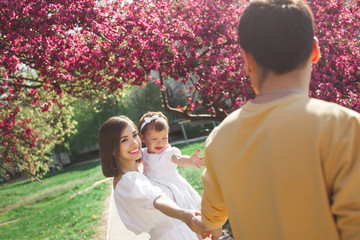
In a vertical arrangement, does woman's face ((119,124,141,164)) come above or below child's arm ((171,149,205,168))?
above

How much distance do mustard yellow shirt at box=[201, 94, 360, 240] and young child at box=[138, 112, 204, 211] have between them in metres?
1.57

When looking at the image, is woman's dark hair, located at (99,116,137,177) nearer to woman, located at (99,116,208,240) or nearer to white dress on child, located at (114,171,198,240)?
woman, located at (99,116,208,240)

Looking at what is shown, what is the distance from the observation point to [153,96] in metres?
32.1

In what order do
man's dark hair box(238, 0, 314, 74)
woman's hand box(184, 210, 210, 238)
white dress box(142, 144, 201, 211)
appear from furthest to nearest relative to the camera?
white dress box(142, 144, 201, 211)
woman's hand box(184, 210, 210, 238)
man's dark hair box(238, 0, 314, 74)

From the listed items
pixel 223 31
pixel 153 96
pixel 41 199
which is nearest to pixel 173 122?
pixel 153 96

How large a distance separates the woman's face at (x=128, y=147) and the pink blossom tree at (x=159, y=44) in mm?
2777

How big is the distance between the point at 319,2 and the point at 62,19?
15.1 ft

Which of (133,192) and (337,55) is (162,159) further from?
(337,55)

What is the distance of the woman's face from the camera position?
2643mm

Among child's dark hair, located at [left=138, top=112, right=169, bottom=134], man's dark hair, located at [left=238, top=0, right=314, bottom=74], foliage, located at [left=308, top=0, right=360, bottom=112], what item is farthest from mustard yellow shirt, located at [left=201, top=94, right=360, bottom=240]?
foliage, located at [left=308, top=0, right=360, bottom=112]

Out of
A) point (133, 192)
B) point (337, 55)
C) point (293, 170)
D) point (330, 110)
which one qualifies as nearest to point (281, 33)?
point (330, 110)

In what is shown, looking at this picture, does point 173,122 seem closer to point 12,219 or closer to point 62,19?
point 12,219

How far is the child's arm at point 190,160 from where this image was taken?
2.94 metres

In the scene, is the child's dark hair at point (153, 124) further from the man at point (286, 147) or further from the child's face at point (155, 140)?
the man at point (286, 147)
